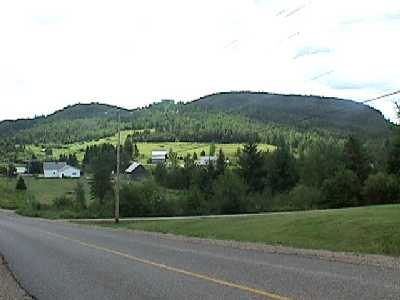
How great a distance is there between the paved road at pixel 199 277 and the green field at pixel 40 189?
87.6m

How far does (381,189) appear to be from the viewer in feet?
262

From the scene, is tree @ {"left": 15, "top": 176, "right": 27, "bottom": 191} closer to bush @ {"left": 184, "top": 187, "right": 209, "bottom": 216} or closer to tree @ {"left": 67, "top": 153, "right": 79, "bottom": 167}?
tree @ {"left": 67, "top": 153, "right": 79, "bottom": 167}

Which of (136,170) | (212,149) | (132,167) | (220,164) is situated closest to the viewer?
(220,164)

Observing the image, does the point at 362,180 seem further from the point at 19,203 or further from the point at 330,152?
the point at 19,203

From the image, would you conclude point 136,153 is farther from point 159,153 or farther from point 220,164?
point 220,164

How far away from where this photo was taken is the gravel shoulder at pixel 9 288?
12359mm

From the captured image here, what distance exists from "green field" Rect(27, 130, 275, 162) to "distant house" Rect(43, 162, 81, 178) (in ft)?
28.1

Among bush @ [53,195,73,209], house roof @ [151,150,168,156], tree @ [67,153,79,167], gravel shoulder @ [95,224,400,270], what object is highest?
house roof @ [151,150,168,156]

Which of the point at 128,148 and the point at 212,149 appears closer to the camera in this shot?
the point at 212,149

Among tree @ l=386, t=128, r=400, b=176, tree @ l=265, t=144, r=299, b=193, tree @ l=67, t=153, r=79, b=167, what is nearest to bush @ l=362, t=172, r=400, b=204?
tree @ l=386, t=128, r=400, b=176

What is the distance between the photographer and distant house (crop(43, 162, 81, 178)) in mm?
161238

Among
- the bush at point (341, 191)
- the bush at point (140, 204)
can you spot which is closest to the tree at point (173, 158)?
the bush at point (341, 191)

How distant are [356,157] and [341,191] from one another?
12516 mm

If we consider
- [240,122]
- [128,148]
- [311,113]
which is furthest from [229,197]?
[128,148]
